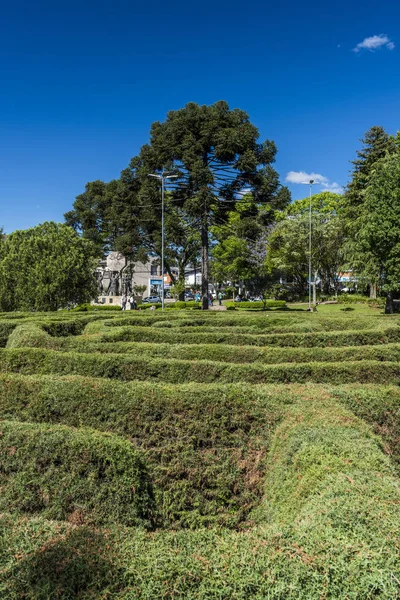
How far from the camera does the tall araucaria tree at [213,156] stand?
28109 millimetres

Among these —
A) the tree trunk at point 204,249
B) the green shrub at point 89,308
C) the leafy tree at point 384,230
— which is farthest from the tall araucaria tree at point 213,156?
the green shrub at point 89,308

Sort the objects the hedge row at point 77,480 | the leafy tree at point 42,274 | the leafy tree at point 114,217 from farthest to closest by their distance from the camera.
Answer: the leafy tree at point 114,217 < the leafy tree at point 42,274 < the hedge row at point 77,480

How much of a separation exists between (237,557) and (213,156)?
2922 cm

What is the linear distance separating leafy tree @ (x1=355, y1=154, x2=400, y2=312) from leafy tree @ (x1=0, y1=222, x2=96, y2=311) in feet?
55.7

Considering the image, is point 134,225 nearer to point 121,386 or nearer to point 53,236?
point 53,236

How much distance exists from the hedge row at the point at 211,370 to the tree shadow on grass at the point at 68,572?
4.91 metres

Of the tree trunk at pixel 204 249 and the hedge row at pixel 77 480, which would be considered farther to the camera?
the tree trunk at pixel 204 249

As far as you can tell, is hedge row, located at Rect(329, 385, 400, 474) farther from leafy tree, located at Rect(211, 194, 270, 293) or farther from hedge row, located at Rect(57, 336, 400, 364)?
leafy tree, located at Rect(211, 194, 270, 293)

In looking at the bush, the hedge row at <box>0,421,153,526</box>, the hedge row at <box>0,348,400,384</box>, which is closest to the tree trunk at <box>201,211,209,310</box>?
the bush

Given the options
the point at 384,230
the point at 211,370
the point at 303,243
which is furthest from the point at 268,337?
the point at 303,243

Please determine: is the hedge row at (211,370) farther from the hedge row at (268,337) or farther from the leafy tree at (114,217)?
the leafy tree at (114,217)

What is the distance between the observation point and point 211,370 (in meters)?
7.64

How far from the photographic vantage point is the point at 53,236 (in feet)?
86.9

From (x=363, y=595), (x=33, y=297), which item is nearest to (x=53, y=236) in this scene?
(x=33, y=297)
